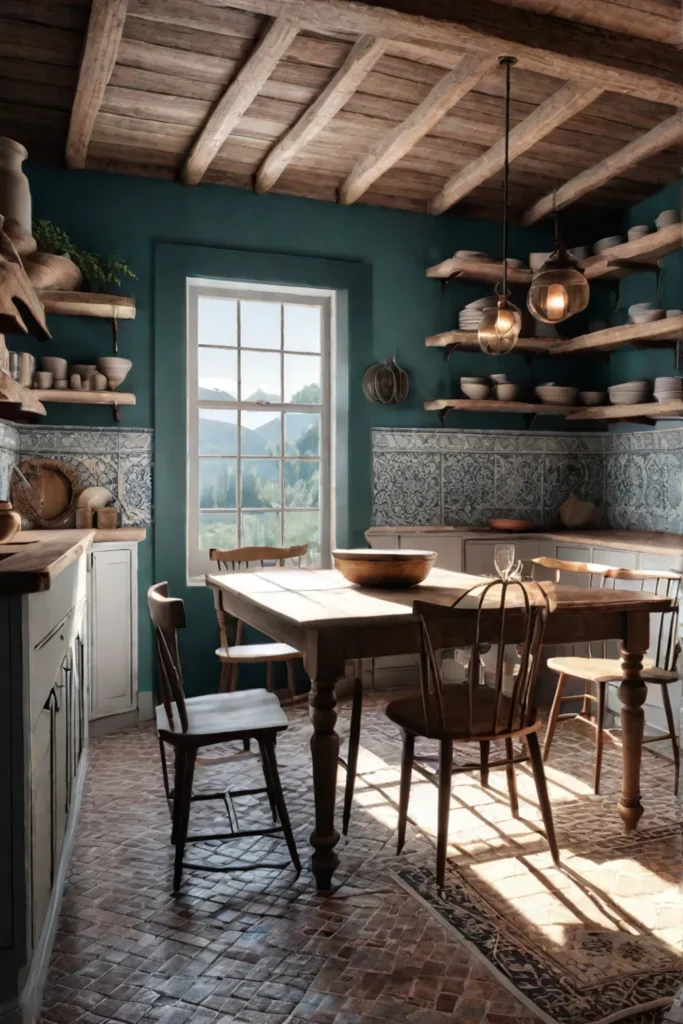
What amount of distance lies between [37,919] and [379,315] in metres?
4.59

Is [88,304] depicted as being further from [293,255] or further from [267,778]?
[267,778]

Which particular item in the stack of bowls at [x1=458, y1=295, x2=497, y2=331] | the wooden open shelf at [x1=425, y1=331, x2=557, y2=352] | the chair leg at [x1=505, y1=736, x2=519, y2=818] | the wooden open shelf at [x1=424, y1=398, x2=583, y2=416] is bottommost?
the chair leg at [x1=505, y1=736, x2=519, y2=818]

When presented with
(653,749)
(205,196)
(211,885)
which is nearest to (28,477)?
(205,196)

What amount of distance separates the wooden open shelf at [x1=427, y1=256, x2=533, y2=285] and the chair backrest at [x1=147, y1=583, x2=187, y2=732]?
3.58 meters

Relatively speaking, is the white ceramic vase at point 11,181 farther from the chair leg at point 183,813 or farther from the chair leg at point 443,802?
the chair leg at point 443,802

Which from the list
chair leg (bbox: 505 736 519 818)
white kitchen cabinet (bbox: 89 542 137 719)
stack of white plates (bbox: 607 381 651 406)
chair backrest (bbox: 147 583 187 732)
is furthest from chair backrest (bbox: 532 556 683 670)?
white kitchen cabinet (bbox: 89 542 137 719)

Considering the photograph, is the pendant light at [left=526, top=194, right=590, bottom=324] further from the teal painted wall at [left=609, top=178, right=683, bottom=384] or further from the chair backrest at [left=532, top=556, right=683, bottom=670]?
the teal painted wall at [left=609, top=178, right=683, bottom=384]

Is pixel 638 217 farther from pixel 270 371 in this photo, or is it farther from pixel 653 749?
pixel 653 749

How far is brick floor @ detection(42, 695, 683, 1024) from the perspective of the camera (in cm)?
217

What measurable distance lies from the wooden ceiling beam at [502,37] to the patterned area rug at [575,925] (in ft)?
10.8

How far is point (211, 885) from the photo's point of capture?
9.37 feet

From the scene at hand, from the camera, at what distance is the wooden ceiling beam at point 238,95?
3.64 m

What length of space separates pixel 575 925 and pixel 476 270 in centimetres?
428

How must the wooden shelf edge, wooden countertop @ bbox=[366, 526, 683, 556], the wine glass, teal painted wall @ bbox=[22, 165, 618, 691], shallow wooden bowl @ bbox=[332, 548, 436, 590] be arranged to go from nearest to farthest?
the wine glass < shallow wooden bowl @ bbox=[332, 548, 436, 590] < the wooden shelf edge < wooden countertop @ bbox=[366, 526, 683, 556] < teal painted wall @ bbox=[22, 165, 618, 691]
